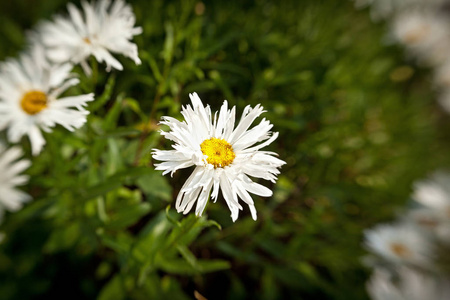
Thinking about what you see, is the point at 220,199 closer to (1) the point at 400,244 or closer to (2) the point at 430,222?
(1) the point at 400,244

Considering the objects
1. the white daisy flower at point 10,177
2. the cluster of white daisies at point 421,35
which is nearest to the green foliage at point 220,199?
the white daisy flower at point 10,177

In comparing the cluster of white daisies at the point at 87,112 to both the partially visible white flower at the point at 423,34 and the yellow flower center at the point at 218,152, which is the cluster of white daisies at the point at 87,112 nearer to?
the yellow flower center at the point at 218,152

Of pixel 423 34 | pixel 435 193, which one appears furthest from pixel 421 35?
pixel 435 193

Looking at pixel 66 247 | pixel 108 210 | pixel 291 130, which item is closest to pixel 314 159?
pixel 291 130

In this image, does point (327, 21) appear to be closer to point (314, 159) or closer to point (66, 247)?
point (314, 159)

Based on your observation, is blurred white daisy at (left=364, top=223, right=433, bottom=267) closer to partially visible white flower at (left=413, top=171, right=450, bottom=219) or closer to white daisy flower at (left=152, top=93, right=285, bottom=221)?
partially visible white flower at (left=413, top=171, right=450, bottom=219)

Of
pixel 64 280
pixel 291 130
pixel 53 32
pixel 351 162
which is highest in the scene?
pixel 351 162
